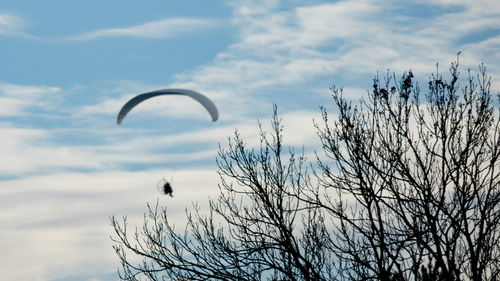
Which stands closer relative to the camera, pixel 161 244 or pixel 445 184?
pixel 445 184

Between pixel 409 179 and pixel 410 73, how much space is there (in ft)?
9.96

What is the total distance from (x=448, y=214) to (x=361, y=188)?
2.55m

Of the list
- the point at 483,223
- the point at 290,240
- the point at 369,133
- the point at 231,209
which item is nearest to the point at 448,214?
the point at 483,223

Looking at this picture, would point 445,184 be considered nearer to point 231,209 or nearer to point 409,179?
point 409,179

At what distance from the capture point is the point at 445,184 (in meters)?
23.0

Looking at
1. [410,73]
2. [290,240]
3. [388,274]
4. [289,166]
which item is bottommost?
[388,274]

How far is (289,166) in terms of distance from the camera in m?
24.9

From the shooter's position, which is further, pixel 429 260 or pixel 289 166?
pixel 289 166

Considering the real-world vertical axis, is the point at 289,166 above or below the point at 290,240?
above

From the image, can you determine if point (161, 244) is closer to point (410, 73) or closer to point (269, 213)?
point (269, 213)

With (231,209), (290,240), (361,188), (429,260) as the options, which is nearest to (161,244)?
(231,209)

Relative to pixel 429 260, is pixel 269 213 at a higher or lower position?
higher

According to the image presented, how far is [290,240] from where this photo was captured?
23.6 meters

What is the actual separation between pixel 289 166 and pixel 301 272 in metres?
3.56
